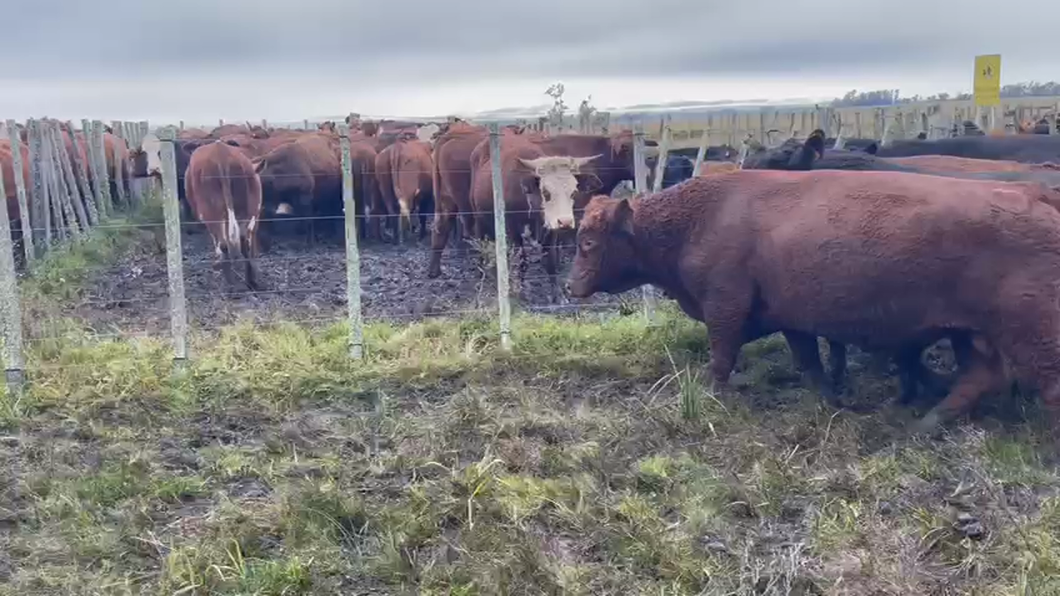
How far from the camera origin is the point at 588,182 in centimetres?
1280

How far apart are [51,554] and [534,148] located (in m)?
9.53

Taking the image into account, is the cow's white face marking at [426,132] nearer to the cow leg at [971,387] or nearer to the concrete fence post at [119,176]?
the concrete fence post at [119,176]

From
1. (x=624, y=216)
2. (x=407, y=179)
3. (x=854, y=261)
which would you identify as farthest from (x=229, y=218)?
(x=854, y=261)

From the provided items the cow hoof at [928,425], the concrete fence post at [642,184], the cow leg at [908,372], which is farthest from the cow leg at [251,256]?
the cow hoof at [928,425]

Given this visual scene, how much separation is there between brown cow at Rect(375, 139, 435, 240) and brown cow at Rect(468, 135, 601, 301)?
3.40 m

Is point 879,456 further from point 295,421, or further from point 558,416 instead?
point 295,421

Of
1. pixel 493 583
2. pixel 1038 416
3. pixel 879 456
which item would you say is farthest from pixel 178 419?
pixel 1038 416

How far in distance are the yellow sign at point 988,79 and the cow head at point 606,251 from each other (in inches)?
346

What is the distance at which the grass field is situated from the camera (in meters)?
5.06

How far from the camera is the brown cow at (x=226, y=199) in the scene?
13781mm

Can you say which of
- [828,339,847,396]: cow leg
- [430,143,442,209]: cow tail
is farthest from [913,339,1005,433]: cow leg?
[430,143,442,209]: cow tail

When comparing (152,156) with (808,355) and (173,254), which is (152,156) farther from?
(808,355)

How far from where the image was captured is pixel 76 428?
7.42 meters

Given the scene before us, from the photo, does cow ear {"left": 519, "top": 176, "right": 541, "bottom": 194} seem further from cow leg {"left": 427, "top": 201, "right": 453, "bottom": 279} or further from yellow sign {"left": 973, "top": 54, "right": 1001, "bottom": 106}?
yellow sign {"left": 973, "top": 54, "right": 1001, "bottom": 106}
